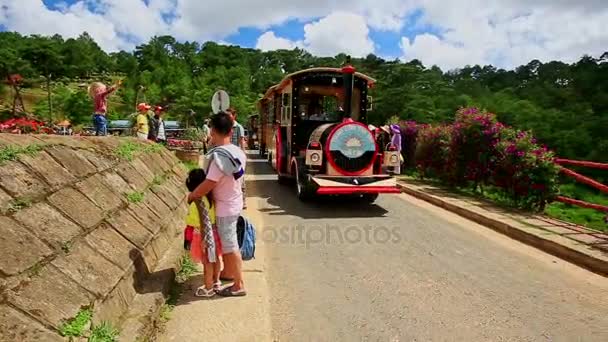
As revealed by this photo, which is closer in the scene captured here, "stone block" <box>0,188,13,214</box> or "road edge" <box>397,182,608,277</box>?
"stone block" <box>0,188,13,214</box>

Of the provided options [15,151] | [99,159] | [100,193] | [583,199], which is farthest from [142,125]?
[583,199]

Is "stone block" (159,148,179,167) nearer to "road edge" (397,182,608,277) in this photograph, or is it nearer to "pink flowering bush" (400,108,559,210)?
"road edge" (397,182,608,277)

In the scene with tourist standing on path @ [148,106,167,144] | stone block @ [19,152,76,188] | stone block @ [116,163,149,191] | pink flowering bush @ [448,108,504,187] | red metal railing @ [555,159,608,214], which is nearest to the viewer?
stone block @ [19,152,76,188]

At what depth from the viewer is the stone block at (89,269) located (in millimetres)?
3344

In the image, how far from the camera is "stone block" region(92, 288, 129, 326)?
10.8 feet

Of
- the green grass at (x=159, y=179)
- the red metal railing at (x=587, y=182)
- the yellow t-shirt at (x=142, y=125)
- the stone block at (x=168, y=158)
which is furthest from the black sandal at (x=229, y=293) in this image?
the yellow t-shirt at (x=142, y=125)

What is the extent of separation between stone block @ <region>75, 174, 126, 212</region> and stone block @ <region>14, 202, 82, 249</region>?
2.37 feet

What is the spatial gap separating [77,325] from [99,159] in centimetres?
298

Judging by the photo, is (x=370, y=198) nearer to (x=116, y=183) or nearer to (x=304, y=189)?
(x=304, y=189)

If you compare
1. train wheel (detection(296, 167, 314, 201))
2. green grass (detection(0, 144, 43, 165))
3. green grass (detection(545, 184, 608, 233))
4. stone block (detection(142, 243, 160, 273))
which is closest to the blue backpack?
stone block (detection(142, 243, 160, 273))

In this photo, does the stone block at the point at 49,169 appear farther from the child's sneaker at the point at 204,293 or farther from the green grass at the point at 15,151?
the child's sneaker at the point at 204,293

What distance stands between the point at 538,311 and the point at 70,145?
519 cm

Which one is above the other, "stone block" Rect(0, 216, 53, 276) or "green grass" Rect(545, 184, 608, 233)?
"stone block" Rect(0, 216, 53, 276)

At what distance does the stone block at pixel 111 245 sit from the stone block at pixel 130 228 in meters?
0.13
